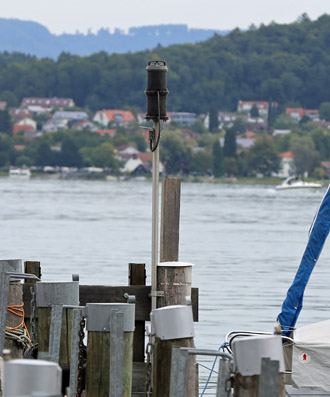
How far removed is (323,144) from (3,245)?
141 meters

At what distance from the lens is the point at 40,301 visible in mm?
8844

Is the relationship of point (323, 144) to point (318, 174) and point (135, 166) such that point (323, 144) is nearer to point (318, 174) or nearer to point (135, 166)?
point (318, 174)

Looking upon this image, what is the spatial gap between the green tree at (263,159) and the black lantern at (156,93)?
171316 mm

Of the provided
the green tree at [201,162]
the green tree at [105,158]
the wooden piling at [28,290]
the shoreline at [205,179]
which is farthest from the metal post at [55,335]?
the green tree at [105,158]

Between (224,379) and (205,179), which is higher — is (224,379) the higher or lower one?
the lower one

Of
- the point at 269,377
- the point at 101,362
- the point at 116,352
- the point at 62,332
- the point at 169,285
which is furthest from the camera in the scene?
the point at 169,285

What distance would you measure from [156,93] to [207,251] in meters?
36.7

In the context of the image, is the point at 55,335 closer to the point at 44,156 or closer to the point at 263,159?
the point at 263,159

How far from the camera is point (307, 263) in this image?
1102 centimetres

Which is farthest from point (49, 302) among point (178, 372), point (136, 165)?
point (136, 165)

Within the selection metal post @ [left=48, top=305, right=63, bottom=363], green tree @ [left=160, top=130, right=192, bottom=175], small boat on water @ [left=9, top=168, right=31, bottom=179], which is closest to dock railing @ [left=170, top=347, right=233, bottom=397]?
metal post @ [left=48, top=305, right=63, bottom=363]

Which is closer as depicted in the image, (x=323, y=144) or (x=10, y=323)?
(x=10, y=323)

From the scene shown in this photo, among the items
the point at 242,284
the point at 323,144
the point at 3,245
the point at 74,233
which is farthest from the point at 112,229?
the point at 323,144

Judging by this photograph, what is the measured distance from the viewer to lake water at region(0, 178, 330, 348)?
26062 millimetres
